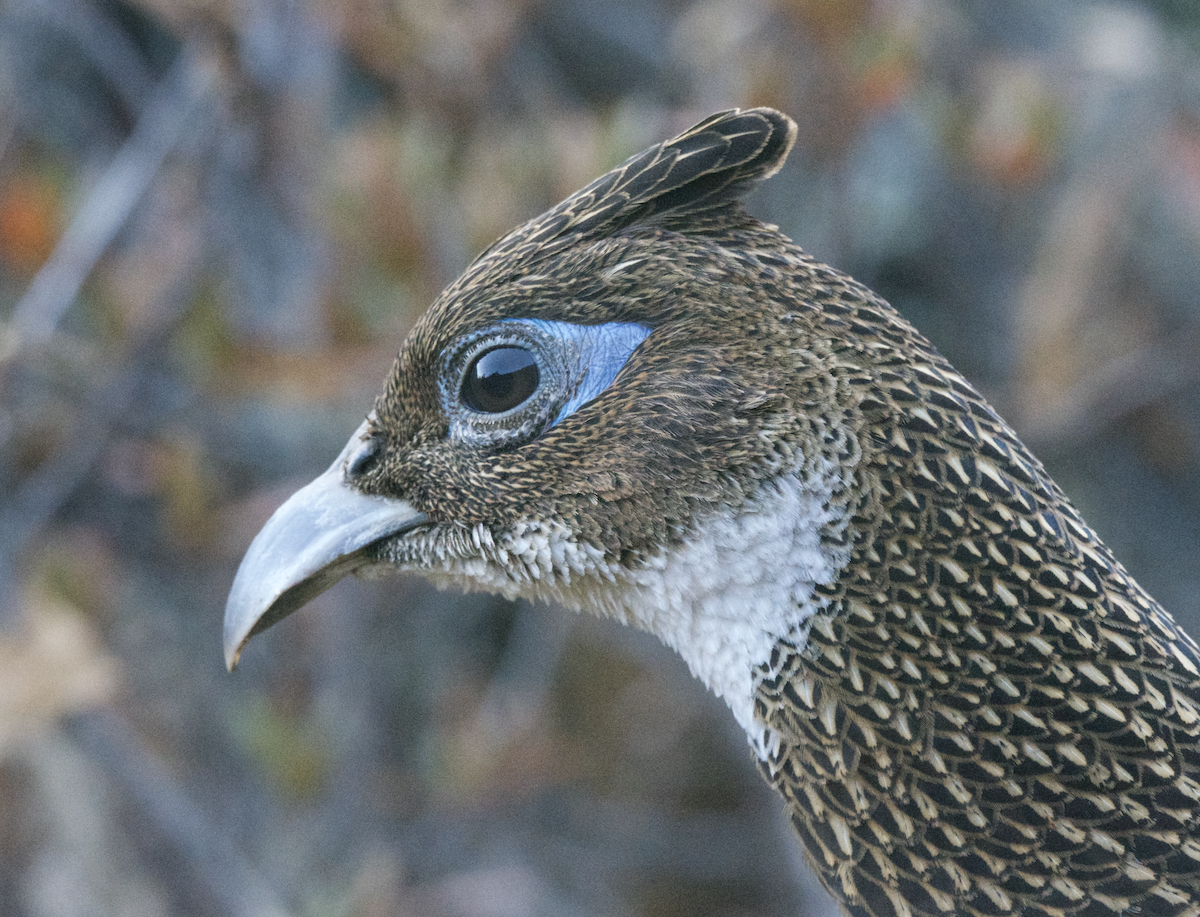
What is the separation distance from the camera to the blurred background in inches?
141

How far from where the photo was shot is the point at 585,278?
6.66 ft

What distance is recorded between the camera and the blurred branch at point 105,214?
11.6 ft

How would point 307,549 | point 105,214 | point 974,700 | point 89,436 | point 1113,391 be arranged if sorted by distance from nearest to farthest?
point 974,700 < point 307,549 < point 105,214 < point 89,436 < point 1113,391

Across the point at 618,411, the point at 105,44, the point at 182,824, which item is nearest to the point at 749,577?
the point at 618,411

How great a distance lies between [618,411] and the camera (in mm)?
2029

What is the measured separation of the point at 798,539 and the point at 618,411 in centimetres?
39

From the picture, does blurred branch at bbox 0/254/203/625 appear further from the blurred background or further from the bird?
the bird

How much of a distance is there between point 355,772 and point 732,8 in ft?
9.80

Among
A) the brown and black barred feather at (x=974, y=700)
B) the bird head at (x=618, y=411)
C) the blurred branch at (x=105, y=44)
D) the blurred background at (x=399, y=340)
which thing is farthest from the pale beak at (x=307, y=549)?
the blurred branch at (x=105, y=44)

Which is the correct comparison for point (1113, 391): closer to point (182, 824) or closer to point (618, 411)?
point (618, 411)

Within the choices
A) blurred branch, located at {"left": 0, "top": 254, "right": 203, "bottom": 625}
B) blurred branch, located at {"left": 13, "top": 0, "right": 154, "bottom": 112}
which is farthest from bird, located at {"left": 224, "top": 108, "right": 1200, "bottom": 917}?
blurred branch, located at {"left": 13, "top": 0, "right": 154, "bottom": 112}

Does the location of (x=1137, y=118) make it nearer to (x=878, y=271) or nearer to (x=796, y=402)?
(x=878, y=271)

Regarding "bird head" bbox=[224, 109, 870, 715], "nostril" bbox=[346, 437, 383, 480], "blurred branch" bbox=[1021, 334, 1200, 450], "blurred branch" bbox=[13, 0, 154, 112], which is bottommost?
"bird head" bbox=[224, 109, 870, 715]

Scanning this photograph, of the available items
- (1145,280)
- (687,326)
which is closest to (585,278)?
(687,326)
